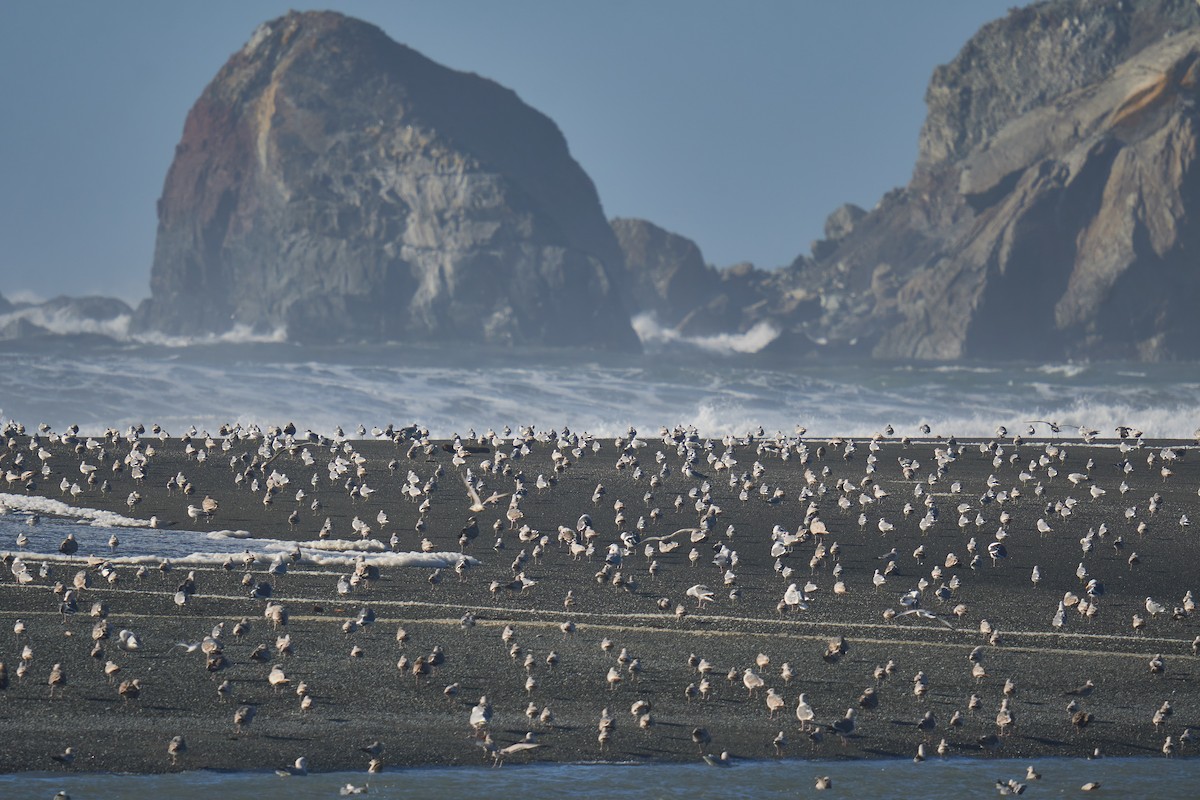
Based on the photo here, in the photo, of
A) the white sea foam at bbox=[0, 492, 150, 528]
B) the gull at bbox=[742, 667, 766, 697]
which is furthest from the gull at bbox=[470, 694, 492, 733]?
the white sea foam at bbox=[0, 492, 150, 528]

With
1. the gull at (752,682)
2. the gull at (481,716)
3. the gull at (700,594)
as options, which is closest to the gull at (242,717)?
the gull at (481,716)

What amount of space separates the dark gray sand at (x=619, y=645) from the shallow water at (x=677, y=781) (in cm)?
32

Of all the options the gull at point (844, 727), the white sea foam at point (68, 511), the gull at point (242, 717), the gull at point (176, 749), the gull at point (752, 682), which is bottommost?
the gull at point (176, 749)

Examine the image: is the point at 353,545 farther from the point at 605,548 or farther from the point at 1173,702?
the point at 1173,702

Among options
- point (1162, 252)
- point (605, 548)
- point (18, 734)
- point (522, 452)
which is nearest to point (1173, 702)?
point (605, 548)

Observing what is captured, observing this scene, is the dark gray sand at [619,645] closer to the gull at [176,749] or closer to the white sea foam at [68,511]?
the gull at [176,749]

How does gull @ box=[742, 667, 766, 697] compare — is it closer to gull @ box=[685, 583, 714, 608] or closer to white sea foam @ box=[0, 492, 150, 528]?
gull @ box=[685, 583, 714, 608]

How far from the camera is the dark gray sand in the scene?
807 inches

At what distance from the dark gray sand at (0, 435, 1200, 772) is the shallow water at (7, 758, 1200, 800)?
0.32m

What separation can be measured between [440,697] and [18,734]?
5082 millimetres

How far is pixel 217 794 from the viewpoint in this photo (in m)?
18.6

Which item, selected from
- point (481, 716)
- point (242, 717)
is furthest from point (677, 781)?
point (242, 717)

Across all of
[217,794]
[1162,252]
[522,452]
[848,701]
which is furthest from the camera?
[1162,252]

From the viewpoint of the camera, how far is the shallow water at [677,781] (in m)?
18.7
